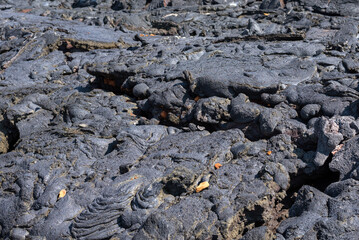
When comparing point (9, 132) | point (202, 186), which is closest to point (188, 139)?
point (202, 186)

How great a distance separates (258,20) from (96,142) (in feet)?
16.8

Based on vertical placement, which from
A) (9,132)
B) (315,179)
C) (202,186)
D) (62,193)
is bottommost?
(9,132)

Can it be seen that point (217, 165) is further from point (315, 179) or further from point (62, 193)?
point (62, 193)

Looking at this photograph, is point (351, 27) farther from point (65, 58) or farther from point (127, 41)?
point (65, 58)

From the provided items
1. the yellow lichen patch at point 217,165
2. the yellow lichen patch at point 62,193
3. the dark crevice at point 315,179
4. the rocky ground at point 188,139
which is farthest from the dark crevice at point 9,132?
the dark crevice at point 315,179

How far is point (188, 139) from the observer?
4637 mm

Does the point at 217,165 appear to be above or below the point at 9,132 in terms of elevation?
above

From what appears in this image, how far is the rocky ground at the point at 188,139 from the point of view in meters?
3.59

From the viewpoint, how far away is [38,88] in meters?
6.66

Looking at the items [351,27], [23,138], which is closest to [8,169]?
[23,138]

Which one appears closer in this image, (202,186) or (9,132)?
(202,186)

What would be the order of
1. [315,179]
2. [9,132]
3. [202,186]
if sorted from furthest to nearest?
[9,132]
[315,179]
[202,186]

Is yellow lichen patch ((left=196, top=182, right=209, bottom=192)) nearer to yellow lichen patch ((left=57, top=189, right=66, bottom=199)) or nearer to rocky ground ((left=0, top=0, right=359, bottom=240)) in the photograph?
rocky ground ((left=0, top=0, right=359, bottom=240))

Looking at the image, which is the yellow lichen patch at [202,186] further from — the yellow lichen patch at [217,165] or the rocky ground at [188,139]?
the yellow lichen patch at [217,165]
